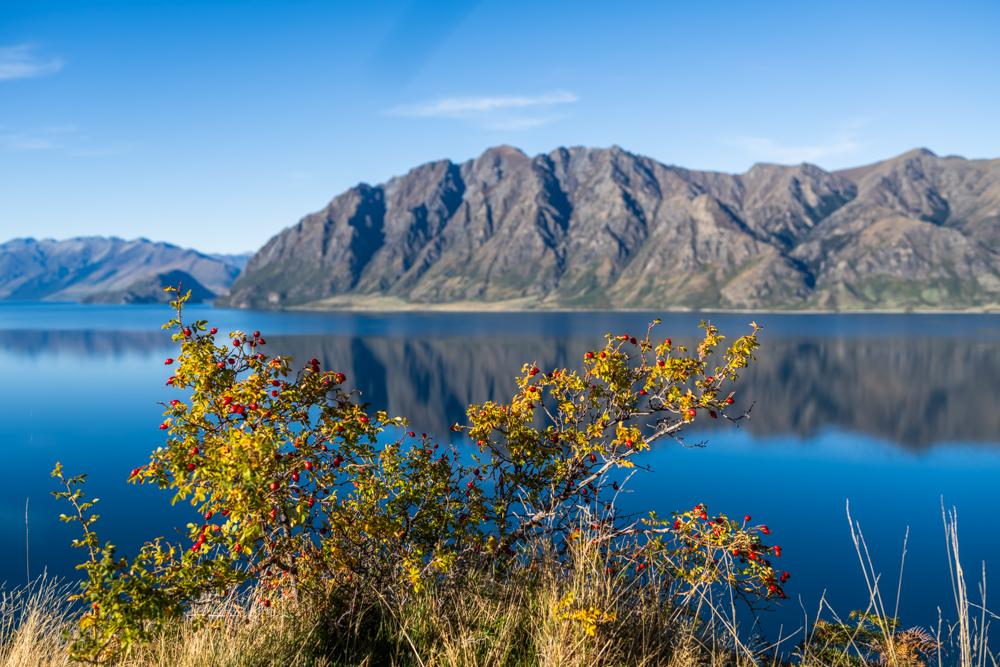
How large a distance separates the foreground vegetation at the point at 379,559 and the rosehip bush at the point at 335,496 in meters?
0.04

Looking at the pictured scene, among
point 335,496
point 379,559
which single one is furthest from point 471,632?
point 335,496

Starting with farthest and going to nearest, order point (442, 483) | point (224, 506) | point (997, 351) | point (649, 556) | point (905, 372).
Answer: point (997, 351) < point (905, 372) < point (442, 483) < point (649, 556) < point (224, 506)

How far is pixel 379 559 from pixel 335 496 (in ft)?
4.59

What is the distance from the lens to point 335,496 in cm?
1188

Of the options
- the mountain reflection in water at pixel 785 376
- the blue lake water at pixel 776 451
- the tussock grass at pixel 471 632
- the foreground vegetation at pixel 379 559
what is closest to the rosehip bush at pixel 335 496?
the foreground vegetation at pixel 379 559

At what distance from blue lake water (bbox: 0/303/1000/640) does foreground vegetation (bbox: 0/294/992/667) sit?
1081 cm

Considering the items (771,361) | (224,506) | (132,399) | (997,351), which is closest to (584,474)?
(224,506)

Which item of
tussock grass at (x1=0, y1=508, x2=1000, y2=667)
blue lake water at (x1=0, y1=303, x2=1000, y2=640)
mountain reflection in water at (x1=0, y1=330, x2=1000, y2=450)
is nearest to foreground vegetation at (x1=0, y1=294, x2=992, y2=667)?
tussock grass at (x1=0, y1=508, x2=1000, y2=667)

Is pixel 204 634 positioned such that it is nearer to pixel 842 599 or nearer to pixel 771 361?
pixel 842 599

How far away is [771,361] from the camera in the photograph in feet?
462

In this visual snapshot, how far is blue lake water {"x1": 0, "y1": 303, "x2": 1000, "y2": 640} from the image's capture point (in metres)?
39.6

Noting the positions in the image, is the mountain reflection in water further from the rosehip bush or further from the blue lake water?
the rosehip bush

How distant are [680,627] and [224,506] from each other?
7081 mm

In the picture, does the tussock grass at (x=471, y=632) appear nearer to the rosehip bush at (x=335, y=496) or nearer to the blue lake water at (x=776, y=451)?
the rosehip bush at (x=335, y=496)
